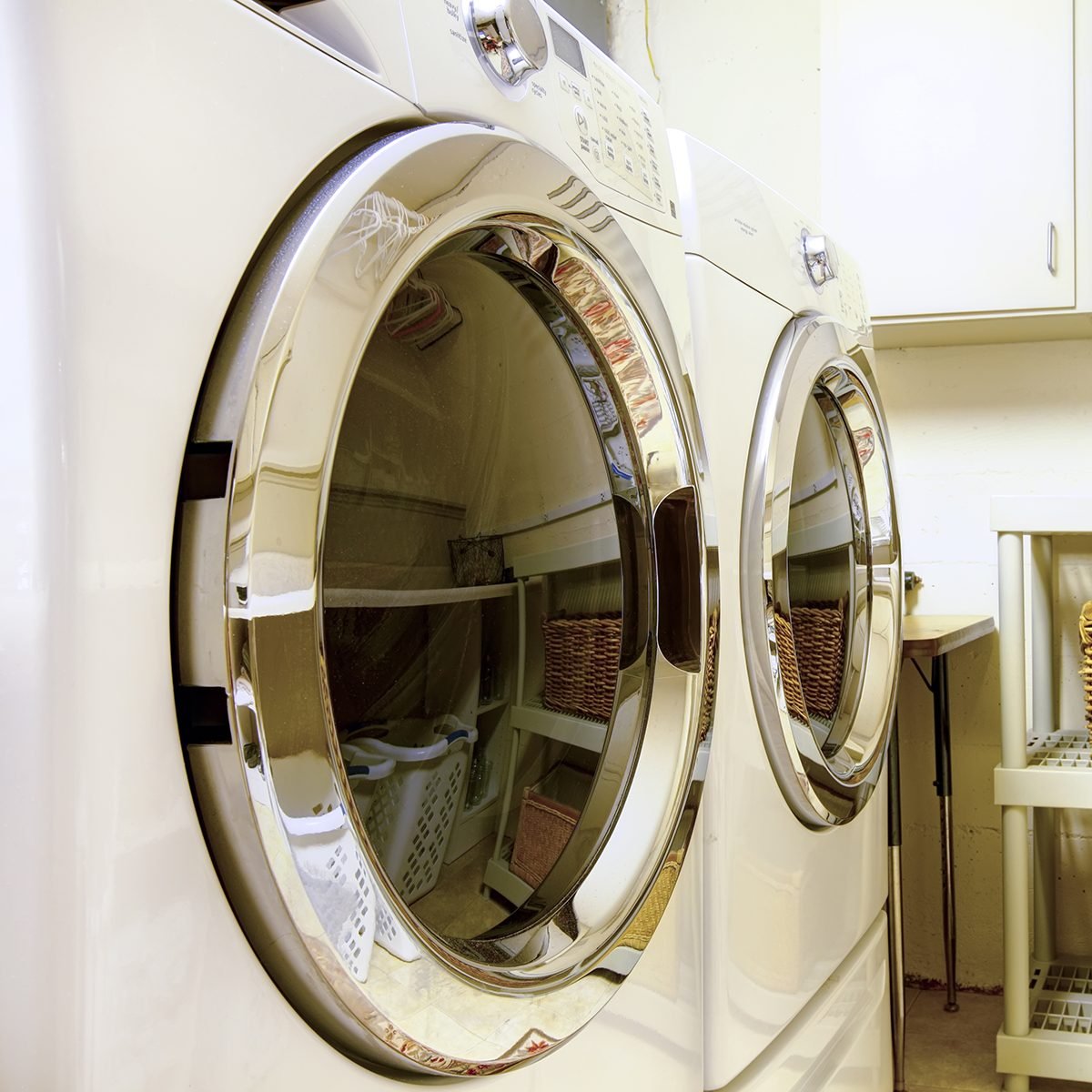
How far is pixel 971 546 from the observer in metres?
2.23

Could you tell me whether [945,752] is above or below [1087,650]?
below

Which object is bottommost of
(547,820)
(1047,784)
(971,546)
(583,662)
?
(1047,784)

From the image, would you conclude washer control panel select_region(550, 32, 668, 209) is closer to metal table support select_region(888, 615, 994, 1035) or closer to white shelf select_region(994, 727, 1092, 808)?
metal table support select_region(888, 615, 994, 1035)

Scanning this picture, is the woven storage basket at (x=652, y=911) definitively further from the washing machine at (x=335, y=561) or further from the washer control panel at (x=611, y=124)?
the washer control panel at (x=611, y=124)

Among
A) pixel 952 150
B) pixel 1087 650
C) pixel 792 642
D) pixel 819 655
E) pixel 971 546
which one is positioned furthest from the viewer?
pixel 971 546

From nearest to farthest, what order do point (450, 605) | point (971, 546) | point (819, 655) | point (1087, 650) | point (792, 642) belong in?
point (450, 605)
point (792, 642)
point (819, 655)
point (1087, 650)
point (971, 546)

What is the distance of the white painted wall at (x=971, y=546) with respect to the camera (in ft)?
7.16

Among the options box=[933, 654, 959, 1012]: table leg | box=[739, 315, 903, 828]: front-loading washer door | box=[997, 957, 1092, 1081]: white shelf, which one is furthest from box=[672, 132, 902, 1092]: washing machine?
box=[933, 654, 959, 1012]: table leg

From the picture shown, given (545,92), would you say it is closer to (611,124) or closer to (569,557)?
(611,124)

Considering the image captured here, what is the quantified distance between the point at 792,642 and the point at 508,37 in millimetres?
584

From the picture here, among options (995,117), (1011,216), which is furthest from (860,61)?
(1011,216)

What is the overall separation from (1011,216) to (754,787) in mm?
1354

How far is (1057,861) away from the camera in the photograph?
2148mm

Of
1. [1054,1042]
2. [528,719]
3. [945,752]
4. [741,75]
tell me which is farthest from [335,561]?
[741,75]
